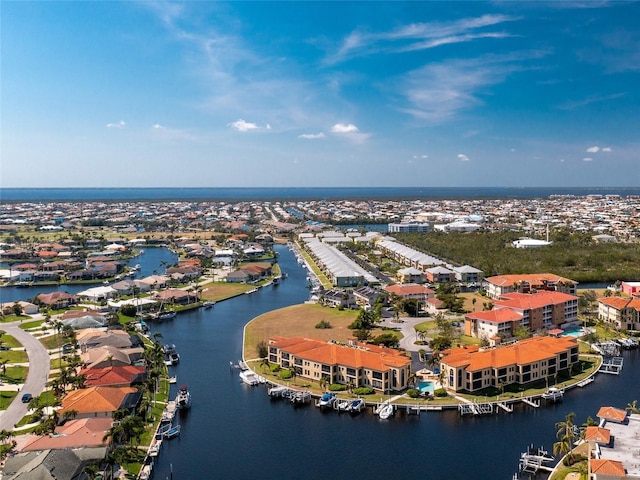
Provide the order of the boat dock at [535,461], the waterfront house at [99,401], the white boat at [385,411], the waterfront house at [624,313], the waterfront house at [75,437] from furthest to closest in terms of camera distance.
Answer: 1. the waterfront house at [624,313]
2. the white boat at [385,411]
3. the waterfront house at [99,401]
4. the boat dock at [535,461]
5. the waterfront house at [75,437]

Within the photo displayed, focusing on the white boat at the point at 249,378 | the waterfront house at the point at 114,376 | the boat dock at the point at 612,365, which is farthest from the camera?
the boat dock at the point at 612,365

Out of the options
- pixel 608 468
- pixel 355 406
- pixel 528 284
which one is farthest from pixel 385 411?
pixel 528 284

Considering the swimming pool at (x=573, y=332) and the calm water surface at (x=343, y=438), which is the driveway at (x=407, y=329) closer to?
the calm water surface at (x=343, y=438)

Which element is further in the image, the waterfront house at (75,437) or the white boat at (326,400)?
the white boat at (326,400)

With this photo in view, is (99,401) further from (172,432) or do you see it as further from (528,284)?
(528,284)

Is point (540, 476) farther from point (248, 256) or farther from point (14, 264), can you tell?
point (14, 264)

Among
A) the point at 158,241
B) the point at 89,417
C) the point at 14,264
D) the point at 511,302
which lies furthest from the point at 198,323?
the point at 158,241

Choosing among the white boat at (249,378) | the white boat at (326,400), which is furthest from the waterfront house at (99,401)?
the white boat at (326,400)
